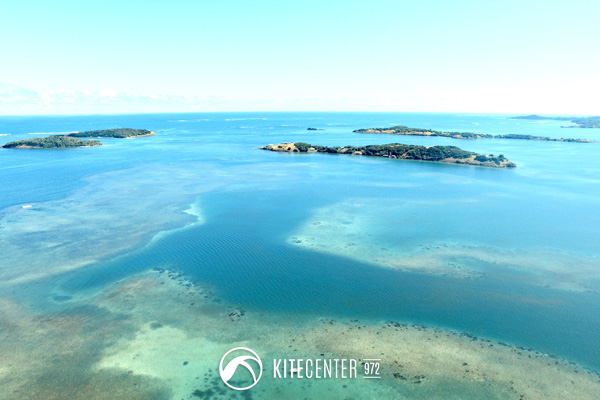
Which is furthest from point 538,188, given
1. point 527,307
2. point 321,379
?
point 321,379

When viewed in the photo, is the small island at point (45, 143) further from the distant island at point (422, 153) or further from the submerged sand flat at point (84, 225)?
the distant island at point (422, 153)

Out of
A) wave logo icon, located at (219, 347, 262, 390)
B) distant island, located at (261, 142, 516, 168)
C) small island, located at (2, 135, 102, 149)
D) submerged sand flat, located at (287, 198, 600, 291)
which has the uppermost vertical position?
small island, located at (2, 135, 102, 149)

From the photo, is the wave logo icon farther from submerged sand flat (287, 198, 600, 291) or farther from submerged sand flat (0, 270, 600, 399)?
submerged sand flat (287, 198, 600, 291)

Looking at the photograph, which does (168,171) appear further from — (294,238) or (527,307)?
(527,307)

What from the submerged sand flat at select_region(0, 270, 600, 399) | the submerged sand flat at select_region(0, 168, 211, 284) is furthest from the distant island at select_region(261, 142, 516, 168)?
the submerged sand flat at select_region(0, 270, 600, 399)

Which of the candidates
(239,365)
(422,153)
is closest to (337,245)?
(239,365)
